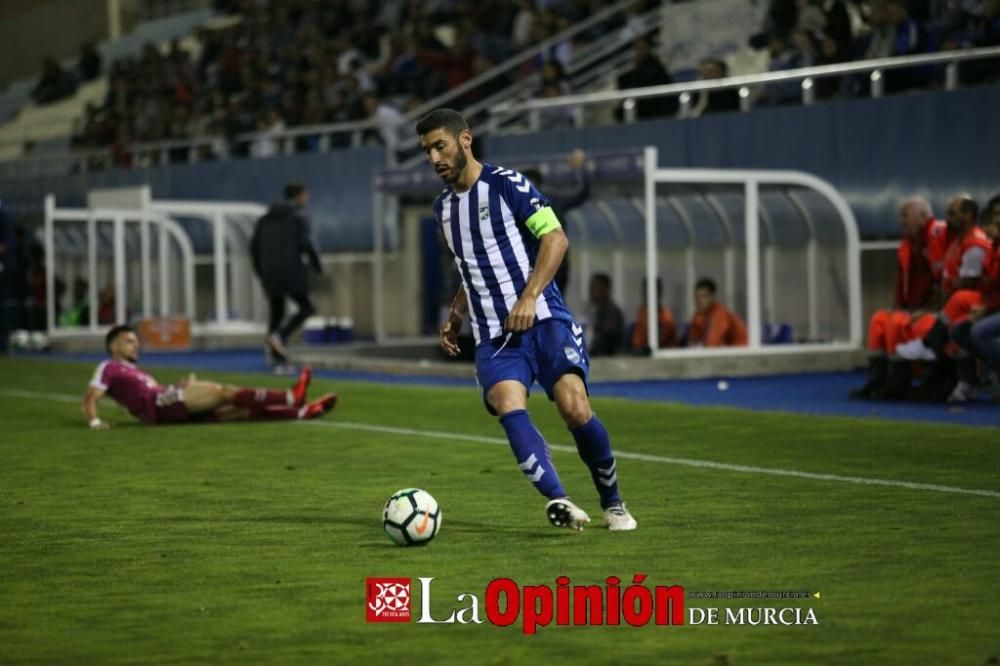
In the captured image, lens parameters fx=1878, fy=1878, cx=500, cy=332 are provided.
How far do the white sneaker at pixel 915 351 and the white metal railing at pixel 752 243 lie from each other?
3.97m

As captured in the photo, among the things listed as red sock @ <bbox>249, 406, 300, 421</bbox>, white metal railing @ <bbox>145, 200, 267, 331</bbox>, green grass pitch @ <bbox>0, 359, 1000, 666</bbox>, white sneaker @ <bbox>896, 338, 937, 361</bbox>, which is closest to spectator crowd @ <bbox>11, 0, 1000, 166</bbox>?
white metal railing @ <bbox>145, 200, 267, 331</bbox>

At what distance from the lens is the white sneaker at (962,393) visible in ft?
49.0

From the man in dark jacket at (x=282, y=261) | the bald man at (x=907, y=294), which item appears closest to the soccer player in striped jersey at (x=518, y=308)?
the bald man at (x=907, y=294)

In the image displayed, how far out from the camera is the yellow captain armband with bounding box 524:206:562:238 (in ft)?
26.9

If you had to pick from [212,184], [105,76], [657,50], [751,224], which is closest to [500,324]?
[751,224]

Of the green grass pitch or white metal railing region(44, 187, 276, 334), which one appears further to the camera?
white metal railing region(44, 187, 276, 334)

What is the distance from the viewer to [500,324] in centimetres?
825

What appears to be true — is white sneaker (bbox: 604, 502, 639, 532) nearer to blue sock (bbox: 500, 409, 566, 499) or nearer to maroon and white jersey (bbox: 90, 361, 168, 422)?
blue sock (bbox: 500, 409, 566, 499)

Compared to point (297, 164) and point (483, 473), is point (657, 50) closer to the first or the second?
point (297, 164)

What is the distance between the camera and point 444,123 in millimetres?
8031

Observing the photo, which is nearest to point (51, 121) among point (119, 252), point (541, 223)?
point (119, 252)

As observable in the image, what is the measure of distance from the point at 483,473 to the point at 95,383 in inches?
170

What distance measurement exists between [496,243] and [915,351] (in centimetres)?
782

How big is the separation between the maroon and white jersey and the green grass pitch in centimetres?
37
